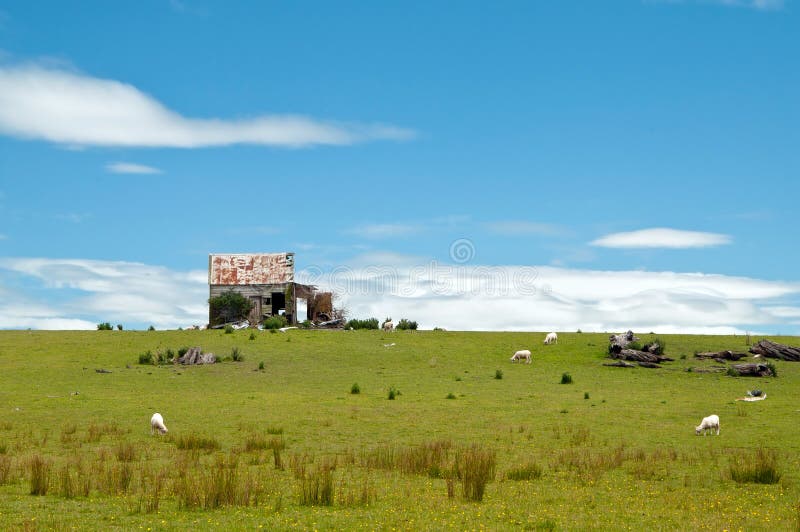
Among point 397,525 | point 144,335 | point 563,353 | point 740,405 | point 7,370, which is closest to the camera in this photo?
point 397,525

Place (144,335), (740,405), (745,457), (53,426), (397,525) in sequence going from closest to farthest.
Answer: (397,525)
(745,457)
(53,426)
(740,405)
(144,335)

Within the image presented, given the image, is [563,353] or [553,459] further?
[563,353]

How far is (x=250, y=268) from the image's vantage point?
277ft

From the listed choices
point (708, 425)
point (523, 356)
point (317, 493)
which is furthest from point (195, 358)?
point (317, 493)

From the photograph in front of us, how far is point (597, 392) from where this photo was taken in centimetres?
4403

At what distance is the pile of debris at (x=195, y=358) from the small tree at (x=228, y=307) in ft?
85.3

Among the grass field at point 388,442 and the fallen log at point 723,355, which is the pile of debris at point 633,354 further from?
the fallen log at point 723,355

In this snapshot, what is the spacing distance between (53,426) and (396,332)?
39.1 m

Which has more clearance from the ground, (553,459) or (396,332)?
(396,332)

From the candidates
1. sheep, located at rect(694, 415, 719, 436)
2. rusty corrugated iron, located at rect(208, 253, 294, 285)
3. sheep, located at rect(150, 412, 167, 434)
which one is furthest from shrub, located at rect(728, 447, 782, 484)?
rusty corrugated iron, located at rect(208, 253, 294, 285)

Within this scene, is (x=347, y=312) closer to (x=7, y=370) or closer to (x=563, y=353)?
(x=563, y=353)

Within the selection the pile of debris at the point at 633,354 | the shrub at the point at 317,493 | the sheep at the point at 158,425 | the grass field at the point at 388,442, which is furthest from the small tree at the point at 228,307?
the shrub at the point at 317,493

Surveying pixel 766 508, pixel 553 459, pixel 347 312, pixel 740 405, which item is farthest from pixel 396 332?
pixel 766 508

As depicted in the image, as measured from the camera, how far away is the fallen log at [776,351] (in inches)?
2196
